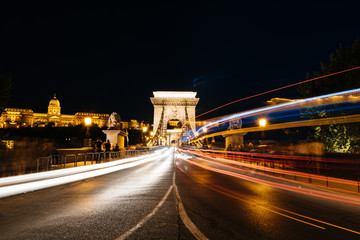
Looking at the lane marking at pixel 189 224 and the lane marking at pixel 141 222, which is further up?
the lane marking at pixel 141 222

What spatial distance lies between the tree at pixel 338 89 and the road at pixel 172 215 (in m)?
8.08

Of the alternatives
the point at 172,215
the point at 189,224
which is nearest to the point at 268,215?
the point at 189,224

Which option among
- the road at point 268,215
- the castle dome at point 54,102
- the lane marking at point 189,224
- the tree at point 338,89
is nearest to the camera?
the lane marking at point 189,224

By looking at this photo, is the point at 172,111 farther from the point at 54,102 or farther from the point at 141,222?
the point at 54,102

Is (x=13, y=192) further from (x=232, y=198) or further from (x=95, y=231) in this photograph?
(x=232, y=198)

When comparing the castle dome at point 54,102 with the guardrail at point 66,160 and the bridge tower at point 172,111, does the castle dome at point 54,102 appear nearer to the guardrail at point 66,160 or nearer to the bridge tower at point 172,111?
the bridge tower at point 172,111

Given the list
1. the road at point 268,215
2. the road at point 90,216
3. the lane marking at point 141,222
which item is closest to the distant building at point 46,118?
the road at point 90,216

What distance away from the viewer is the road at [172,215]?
404cm

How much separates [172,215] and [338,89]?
52.0 feet

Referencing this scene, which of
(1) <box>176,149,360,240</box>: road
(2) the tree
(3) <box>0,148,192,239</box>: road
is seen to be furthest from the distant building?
(1) <box>176,149,360,240</box>: road

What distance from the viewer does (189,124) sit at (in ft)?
235

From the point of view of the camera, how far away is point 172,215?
4.98 m

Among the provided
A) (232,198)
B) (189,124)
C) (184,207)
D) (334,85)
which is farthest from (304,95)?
(189,124)

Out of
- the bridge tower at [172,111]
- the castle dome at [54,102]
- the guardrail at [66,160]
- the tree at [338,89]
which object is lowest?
the guardrail at [66,160]
